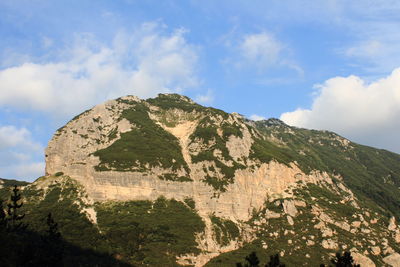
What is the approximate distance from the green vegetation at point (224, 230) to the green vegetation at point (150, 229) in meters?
7.69

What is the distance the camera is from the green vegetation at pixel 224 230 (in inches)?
6486

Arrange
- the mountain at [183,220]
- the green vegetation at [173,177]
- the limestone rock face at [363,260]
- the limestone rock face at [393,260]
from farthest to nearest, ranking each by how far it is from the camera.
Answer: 1. the green vegetation at [173,177]
2. the limestone rock face at [393,260]
3. the limestone rock face at [363,260]
4. the mountain at [183,220]

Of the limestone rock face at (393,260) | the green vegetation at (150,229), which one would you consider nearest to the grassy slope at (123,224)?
the green vegetation at (150,229)

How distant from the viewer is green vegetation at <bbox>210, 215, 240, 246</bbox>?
164750 millimetres

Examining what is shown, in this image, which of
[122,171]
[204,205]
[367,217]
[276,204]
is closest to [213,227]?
[204,205]

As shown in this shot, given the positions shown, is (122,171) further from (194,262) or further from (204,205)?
(194,262)

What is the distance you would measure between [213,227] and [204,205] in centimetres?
1959

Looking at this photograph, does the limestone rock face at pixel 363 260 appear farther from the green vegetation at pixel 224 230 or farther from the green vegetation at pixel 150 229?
the green vegetation at pixel 150 229

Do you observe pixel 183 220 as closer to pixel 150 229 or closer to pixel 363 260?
pixel 150 229

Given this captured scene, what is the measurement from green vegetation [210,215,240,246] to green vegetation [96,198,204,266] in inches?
303

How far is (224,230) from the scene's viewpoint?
562 ft

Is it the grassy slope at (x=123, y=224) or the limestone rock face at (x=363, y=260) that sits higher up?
the grassy slope at (x=123, y=224)

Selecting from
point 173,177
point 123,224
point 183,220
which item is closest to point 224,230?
point 183,220

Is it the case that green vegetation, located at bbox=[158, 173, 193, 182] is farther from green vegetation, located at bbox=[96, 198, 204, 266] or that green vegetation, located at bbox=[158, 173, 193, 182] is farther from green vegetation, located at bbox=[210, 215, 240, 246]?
green vegetation, located at bbox=[210, 215, 240, 246]
